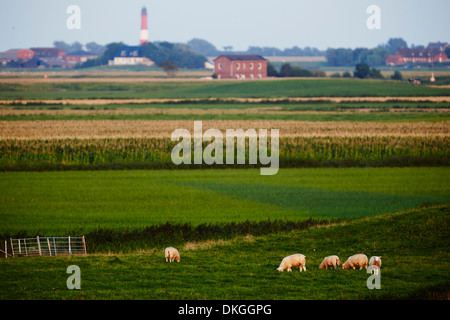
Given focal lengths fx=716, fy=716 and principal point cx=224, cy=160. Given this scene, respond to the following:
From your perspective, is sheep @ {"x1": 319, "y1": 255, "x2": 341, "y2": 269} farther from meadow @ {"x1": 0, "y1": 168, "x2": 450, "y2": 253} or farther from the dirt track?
the dirt track

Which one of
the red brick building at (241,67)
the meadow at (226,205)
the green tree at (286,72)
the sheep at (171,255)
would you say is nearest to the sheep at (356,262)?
the meadow at (226,205)

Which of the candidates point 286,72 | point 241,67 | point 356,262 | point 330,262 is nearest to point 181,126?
point 330,262

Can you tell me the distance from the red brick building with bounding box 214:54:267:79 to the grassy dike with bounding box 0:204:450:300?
467 ft

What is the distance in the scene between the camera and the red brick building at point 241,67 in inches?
6624

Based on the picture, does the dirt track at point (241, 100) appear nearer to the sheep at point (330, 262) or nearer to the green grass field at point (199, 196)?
the green grass field at point (199, 196)

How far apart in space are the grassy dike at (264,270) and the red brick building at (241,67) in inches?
5606

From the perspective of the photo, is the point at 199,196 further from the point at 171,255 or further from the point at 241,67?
the point at 241,67

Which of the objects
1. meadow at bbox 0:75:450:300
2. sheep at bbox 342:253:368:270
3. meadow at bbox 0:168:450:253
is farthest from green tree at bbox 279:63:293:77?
sheep at bbox 342:253:368:270

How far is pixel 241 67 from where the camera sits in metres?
170

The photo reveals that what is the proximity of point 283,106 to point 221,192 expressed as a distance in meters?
68.0
